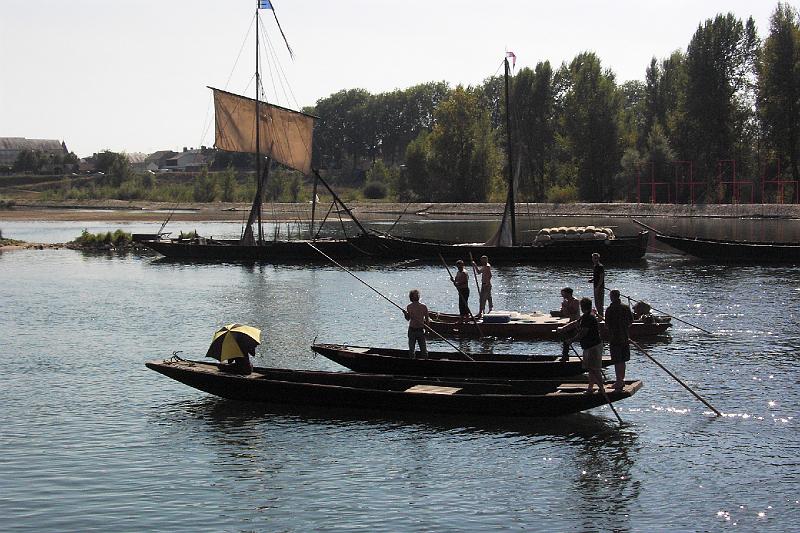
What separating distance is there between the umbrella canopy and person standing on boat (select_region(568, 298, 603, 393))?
8580mm

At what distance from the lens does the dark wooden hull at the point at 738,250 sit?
6550 cm

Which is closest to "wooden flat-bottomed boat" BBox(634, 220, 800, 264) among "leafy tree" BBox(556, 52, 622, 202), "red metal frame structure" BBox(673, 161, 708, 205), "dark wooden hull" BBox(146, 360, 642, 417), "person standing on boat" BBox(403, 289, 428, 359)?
"person standing on boat" BBox(403, 289, 428, 359)

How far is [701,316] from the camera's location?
4228cm

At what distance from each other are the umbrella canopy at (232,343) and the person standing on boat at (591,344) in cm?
858

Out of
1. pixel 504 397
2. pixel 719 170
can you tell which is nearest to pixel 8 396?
pixel 504 397

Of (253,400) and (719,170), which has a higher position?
(719,170)

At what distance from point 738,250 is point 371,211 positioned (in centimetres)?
8750

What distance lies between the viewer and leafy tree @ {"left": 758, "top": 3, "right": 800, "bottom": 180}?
361 feet

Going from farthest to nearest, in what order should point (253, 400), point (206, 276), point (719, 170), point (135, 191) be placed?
1. point (135, 191)
2. point (719, 170)
3. point (206, 276)
4. point (253, 400)

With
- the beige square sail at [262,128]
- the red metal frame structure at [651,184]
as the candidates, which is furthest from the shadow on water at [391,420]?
the red metal frame structure at [651,184]

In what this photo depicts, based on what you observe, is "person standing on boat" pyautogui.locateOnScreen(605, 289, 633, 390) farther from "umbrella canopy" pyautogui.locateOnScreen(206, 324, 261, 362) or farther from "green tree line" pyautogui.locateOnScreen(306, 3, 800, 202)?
"green tree line" pyautogui.locateOnScreen(306, 3, 800, 202)

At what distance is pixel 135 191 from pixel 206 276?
11954 cm

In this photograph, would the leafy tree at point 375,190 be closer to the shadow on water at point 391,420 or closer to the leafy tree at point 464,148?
the leafy tree at point 464,148

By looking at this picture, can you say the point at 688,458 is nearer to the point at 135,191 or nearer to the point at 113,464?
the point at 113,464
